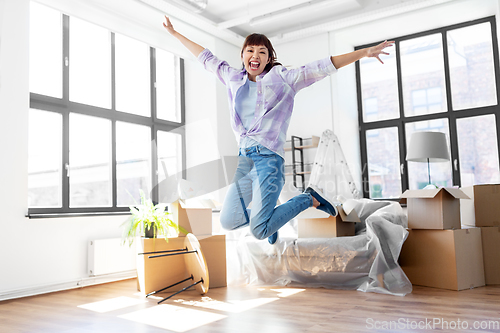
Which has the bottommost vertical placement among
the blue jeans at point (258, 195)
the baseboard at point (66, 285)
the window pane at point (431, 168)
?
the baseboard at point (66, 285)

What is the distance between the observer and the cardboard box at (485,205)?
11.3 ft

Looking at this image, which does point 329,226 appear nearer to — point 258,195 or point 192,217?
point 192,217

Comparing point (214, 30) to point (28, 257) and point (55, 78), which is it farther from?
point (28, 257)

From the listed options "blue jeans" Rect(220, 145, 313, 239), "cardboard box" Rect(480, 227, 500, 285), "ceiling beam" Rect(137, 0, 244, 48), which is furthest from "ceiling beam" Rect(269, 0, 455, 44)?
"blue jeans" Rect(220, 145, 313, 239)

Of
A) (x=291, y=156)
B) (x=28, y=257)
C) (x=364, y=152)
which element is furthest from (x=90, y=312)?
(x=364, y=152)

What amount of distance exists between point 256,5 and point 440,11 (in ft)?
6.94

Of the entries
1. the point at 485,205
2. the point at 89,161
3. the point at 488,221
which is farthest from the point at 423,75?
the point at 89,161

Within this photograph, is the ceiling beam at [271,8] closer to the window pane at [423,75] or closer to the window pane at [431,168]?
the window pane at [423,75]

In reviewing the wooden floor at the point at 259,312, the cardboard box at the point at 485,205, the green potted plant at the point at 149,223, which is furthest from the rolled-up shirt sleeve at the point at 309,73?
the cardboard box at the point at 485,205

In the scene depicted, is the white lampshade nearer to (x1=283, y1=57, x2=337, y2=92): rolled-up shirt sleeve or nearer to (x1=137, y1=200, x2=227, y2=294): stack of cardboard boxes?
(x1=137, y1=200, x2=227, y2=294): stack of cardboard boxes

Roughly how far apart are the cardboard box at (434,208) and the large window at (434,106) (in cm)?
223

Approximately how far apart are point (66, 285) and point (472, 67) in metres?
5.00

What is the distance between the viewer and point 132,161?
4895 millimetres

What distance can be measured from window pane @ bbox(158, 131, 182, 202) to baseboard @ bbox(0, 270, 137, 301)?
0.99 metres
